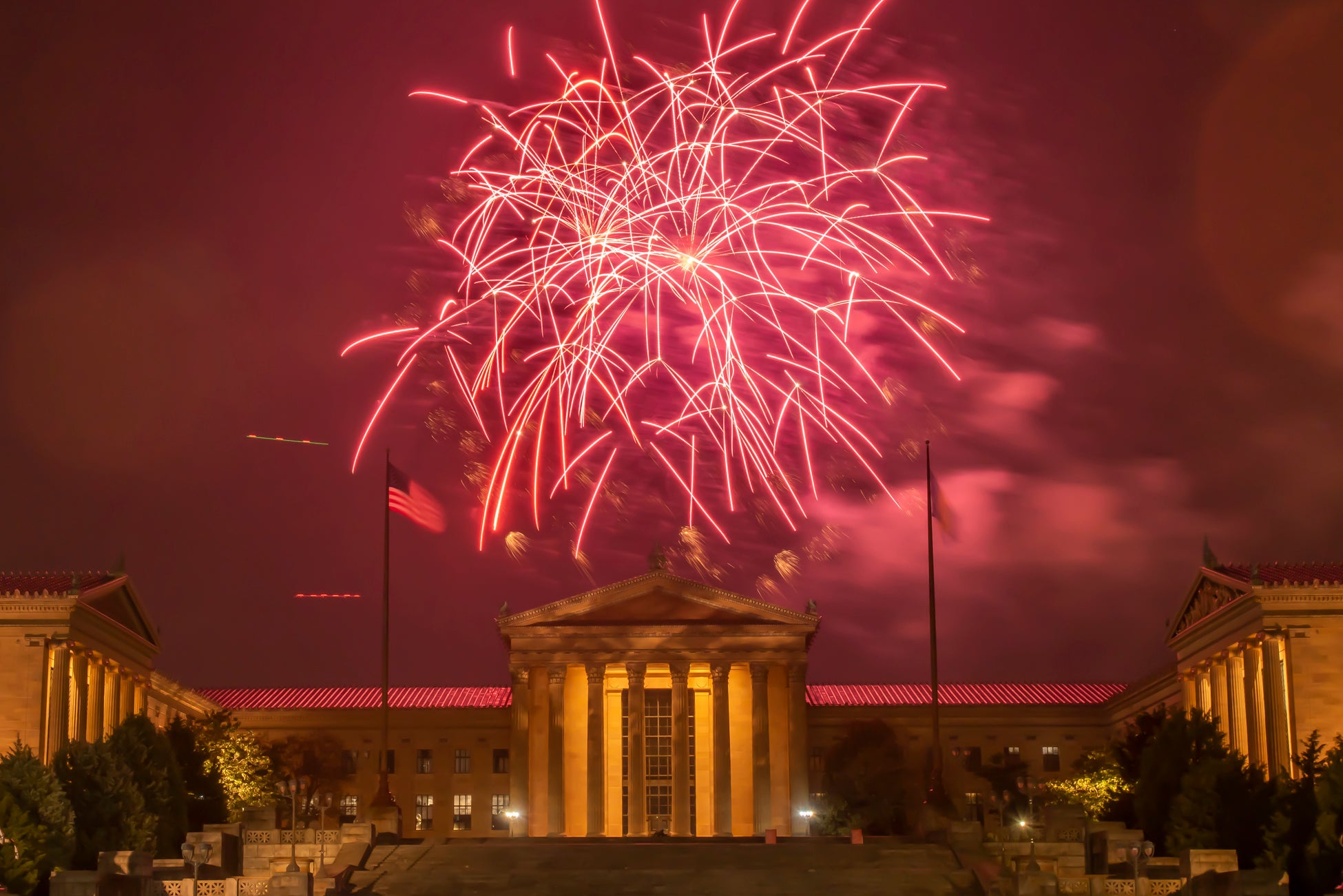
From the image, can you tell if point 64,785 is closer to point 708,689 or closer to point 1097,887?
point 1097,887

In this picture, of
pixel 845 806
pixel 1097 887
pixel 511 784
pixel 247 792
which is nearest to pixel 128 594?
pixel 247 792

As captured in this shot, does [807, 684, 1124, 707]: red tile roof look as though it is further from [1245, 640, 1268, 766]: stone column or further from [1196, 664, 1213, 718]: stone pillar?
[1245, 640, 1268, 766]: stone column

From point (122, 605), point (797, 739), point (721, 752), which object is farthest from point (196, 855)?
point (797, 739)

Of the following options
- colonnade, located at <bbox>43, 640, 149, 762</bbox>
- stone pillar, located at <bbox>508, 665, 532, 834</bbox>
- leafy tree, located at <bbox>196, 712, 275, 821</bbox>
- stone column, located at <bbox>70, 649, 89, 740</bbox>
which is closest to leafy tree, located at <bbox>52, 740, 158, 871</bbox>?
colonnade, located at <bbox>43, 640, 149, 762</bbox>

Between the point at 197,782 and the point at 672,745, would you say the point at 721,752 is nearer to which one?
the point at 672,745

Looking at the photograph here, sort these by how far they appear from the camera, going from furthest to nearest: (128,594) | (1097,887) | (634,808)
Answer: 1. (634,808)
2. (128,594)
3. (1097,887)

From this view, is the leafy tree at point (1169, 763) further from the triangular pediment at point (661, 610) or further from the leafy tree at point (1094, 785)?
the triangular pediment at point (661, 610)
